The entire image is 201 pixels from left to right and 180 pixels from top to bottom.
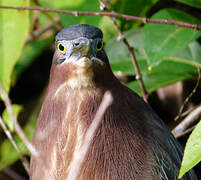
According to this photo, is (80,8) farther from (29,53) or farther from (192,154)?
(192,154)

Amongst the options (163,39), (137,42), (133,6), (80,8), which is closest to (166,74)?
(137,42)

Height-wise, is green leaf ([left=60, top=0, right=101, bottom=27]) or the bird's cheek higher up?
the bird's cheek

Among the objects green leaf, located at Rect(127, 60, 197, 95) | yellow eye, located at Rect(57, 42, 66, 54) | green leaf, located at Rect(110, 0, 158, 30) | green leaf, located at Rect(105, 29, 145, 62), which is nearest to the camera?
yellow eye, located at Rect(57, 42, 66, 54)

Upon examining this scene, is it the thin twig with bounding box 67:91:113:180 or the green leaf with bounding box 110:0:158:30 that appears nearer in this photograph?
the thin twig with bounding box 67:91:113:180

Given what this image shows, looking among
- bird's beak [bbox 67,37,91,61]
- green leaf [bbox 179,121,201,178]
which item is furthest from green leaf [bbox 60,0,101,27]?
green leaf [bbox 179,121,201,178]

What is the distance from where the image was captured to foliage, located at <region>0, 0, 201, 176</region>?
255 cm

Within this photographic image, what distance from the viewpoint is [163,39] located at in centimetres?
256

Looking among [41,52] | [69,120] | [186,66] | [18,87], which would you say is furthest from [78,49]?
[18,87]

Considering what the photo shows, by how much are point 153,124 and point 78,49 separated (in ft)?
2.24

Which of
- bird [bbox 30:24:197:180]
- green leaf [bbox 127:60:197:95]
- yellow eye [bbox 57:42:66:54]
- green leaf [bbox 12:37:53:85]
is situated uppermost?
yellow eye [bbox 57:42:66:54]

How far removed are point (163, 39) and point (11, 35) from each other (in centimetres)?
100

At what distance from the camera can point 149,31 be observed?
2.58 meters

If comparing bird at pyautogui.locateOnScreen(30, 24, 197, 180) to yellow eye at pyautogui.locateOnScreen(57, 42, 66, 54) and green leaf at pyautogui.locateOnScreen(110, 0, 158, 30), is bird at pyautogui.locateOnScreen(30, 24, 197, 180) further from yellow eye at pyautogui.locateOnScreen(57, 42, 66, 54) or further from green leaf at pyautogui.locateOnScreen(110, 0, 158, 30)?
green leaf at pyautogui.locateOnScreen(110, 0, 158, 30)

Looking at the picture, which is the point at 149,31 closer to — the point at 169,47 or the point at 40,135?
the point at 169,47
